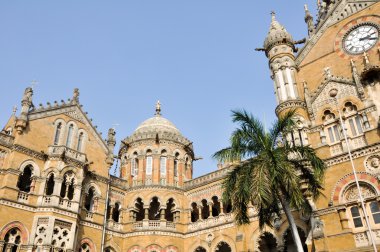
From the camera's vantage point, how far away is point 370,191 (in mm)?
23141

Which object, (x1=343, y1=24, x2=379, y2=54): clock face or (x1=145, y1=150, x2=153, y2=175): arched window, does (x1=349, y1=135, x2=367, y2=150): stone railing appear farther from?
(x1=145, y1=150, x2=153, y2=175): arched window

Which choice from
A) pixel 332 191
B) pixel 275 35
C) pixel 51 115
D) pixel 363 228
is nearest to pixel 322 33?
pixel 275 35

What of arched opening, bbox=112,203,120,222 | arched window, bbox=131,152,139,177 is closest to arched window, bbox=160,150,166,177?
arched window, bbox=131,152,139,177

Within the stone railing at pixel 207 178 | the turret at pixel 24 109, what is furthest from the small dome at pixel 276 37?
the turret at pixel 24 109

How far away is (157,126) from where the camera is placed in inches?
1599

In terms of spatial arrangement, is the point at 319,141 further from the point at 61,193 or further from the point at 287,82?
the point at 61,193

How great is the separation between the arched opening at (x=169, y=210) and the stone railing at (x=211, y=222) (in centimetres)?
236

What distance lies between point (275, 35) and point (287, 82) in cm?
454

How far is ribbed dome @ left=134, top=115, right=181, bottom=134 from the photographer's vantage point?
40.3 meters

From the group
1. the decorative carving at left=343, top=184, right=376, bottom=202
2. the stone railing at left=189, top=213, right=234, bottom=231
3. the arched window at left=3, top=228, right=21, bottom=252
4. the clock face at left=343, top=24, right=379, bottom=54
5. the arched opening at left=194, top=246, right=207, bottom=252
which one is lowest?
the arched window at left=3, top=228, right=21, bottom=252

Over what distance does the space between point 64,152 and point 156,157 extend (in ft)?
33.3

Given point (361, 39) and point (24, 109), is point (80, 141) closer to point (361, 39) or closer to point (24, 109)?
point (24, 109)

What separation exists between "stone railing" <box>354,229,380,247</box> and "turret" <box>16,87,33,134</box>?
79.2 feet

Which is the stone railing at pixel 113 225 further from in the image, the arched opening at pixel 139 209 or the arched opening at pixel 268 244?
the arched opening at pixel 268 244
